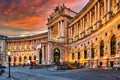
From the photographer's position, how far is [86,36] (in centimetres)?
6444

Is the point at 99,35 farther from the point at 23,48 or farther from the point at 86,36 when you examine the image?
the point at 23,48

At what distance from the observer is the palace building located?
42938 millimetres

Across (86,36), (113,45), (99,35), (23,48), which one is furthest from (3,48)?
(113,45)

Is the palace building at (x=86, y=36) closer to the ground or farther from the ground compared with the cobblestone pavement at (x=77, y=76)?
farther from the ground

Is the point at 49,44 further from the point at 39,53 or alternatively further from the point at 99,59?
the point at 99,59

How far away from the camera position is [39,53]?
323 ft

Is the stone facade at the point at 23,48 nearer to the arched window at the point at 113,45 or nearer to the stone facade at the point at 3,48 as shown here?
the stone facade at the point at 3,48

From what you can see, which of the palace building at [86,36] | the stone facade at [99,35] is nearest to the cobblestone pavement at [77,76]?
the stone facade at [99,35]

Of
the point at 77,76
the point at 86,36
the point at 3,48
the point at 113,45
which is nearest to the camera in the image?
the point at 77,76

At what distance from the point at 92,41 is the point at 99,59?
8.01 metres

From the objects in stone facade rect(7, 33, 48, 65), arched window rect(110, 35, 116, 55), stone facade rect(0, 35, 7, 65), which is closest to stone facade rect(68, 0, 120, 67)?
arched window rect(110, 35, 116, 55)

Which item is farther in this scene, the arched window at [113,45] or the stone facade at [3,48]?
the stone facade at [3,48]

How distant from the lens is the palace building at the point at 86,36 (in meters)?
42.9

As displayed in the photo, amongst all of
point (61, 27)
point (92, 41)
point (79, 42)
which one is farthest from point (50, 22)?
point (92, 41)
